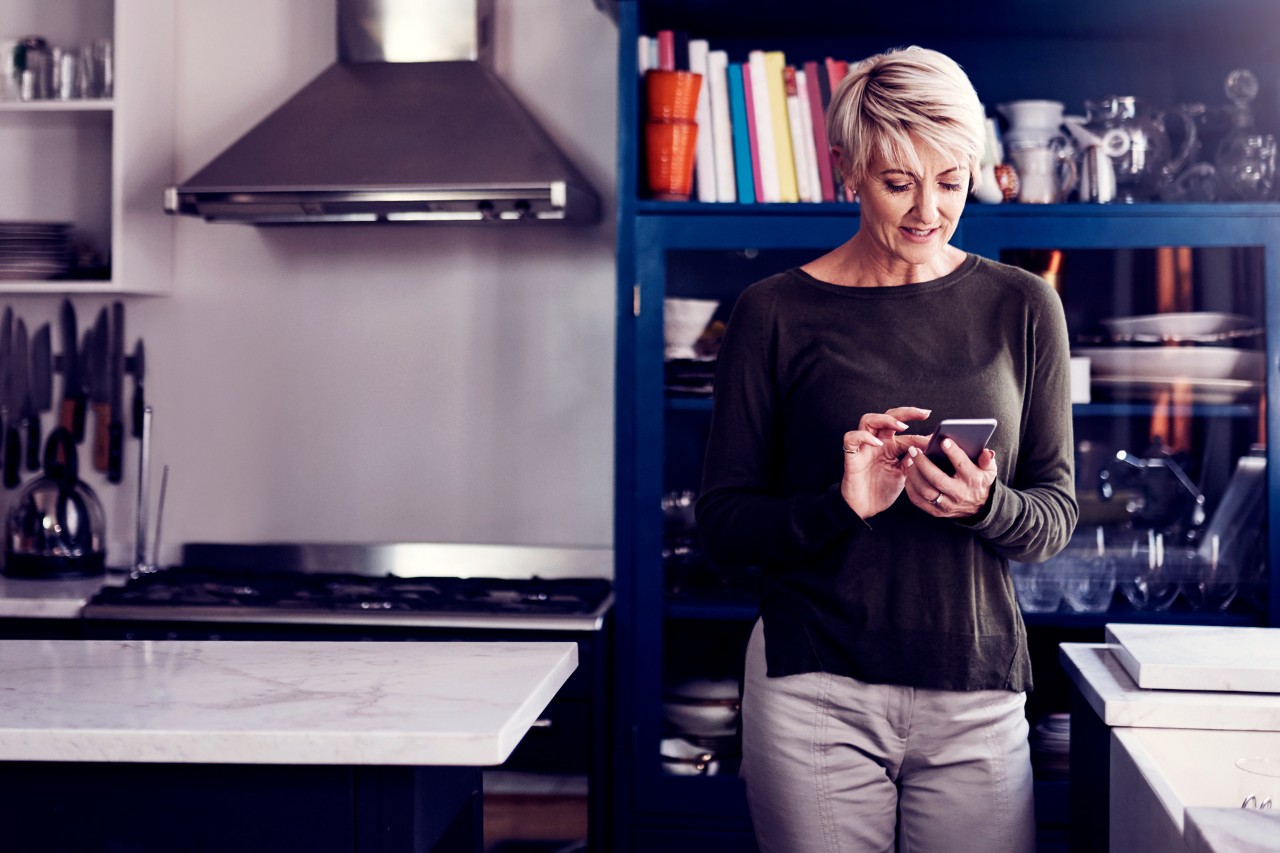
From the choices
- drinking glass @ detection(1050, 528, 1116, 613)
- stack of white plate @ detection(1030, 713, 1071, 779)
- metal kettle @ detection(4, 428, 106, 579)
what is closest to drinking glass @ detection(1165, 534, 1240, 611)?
drinking glass @ detection(1050, 528, 1116, 613)

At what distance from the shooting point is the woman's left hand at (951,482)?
135 cm

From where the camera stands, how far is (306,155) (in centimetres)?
274

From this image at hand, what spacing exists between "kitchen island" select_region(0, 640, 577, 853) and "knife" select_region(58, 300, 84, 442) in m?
1.83

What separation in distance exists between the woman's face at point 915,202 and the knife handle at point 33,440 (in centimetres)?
239

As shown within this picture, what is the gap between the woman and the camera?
4.75 feet

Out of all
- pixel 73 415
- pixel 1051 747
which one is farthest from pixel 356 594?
pixel 1051 747

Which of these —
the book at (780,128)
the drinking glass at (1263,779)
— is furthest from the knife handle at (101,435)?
the drinking glass at (1263,779)

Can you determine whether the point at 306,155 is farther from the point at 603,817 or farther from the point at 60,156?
the point at 603,817

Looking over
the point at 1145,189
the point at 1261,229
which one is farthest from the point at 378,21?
the point at 1261,229

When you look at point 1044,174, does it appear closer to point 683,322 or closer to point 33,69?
point 683,322

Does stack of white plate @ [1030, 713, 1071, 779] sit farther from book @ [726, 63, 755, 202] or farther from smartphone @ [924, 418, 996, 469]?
smartphone @ [924, 418, 996, 469]

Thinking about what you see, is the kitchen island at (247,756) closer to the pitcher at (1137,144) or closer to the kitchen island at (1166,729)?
the kitchen island at (1166,729)

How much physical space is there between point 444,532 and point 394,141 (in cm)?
93

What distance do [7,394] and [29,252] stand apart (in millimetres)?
417
